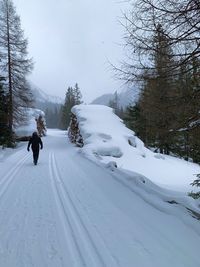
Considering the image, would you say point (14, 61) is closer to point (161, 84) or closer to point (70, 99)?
point (161, 84)

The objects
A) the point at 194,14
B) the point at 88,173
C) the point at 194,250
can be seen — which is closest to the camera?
the point at 194,250

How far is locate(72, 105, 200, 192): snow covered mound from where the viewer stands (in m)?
20.4

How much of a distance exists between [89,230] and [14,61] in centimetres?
2720

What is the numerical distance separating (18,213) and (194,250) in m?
3.98

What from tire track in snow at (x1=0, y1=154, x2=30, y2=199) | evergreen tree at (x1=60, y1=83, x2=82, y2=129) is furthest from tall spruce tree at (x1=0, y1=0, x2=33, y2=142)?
evergreen tree at (x1=60, y1=83, x2=82, y2=129)

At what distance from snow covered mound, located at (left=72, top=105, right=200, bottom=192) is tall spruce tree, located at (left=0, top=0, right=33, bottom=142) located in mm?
6174

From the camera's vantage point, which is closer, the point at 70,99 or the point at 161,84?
the point at 161,84

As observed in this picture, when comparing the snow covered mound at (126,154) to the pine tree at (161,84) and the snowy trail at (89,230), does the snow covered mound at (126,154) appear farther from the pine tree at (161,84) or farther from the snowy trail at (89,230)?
the snowy trail at (89,230)

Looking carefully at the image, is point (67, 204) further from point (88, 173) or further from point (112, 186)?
point (88, 173)

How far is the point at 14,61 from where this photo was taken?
1214 inches

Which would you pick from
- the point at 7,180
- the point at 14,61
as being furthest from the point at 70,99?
the point at 7,180

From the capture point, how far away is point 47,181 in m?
11.9

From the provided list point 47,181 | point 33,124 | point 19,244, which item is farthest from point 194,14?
point 33,124

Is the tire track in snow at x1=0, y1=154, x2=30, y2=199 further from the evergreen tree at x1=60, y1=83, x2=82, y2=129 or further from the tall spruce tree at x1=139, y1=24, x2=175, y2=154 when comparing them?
the evergreen tree at x1=60, y1=83, x2=82, y2=129
